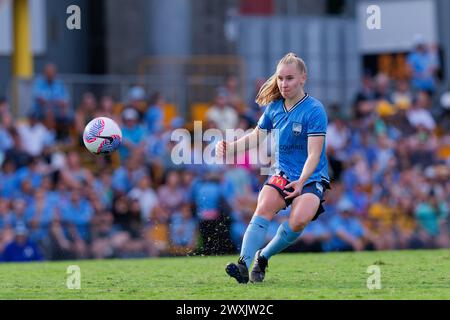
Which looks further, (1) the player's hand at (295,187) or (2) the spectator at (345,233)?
(2) the spectator at (345,233)

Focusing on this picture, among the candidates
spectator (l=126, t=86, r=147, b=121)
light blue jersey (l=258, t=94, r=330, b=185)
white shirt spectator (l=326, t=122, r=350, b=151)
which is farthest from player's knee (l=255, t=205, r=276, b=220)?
white shirt spectator (l=326, t=122, r=350, b=151)

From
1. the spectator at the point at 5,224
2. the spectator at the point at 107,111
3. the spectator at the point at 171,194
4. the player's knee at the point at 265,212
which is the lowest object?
the spectator at the point at 5,224

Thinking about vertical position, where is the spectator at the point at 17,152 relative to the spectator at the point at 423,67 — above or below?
below

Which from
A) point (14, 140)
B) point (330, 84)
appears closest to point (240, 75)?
point (330, 84)

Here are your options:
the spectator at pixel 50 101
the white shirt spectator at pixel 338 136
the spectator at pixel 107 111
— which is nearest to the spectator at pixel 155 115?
the spectator at pixel 107 111

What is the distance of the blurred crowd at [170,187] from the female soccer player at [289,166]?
551 centimetres

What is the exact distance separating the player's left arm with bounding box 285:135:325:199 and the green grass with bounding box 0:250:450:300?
32.7 inches

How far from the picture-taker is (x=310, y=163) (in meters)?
9.39

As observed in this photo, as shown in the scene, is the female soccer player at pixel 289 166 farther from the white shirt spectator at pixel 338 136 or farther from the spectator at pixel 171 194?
the white shirt spectator at pixel 338 136

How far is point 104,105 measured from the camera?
59.4ft

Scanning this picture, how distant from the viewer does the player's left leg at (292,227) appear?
31.0ft

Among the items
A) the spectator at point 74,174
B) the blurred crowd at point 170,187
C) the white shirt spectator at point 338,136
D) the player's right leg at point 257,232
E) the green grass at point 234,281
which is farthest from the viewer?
the white shirt spectator at point 338,136

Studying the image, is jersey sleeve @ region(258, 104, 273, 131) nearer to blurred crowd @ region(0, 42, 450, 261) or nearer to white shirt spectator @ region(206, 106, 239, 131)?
blurred crowd @ region(0, 42, 450, 261)
